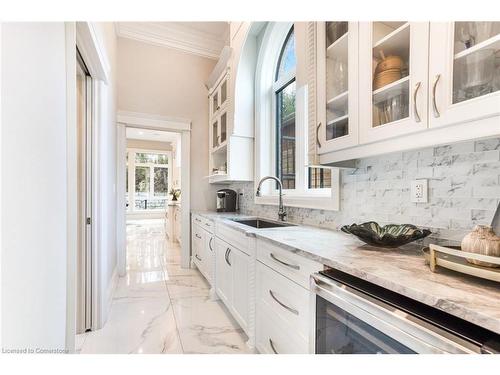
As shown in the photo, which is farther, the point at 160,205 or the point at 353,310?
the point at 160,205

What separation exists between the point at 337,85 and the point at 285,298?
126 centimetres

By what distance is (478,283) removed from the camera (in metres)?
0.72

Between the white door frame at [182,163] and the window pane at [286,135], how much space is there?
1.55 meters

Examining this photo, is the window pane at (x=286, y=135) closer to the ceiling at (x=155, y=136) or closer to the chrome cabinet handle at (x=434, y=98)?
the chrome cabinet handle at (x=434, y=98)

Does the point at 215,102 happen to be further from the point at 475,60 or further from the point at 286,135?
the point at 475,60

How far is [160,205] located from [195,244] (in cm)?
665

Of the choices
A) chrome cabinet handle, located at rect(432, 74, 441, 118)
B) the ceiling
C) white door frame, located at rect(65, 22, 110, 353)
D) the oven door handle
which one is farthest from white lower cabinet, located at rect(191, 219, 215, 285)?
the ceiling

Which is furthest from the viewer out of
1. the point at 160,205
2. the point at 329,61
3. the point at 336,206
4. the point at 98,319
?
the point at 160,205

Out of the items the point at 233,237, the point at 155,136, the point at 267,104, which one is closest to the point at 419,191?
the point at 233,237

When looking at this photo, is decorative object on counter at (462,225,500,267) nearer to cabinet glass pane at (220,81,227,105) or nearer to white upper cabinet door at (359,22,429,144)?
white upper cabinet door at (359,22,429,144)

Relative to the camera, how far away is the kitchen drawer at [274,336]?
3.98 ft

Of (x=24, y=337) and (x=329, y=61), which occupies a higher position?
(x=329, y=61)
